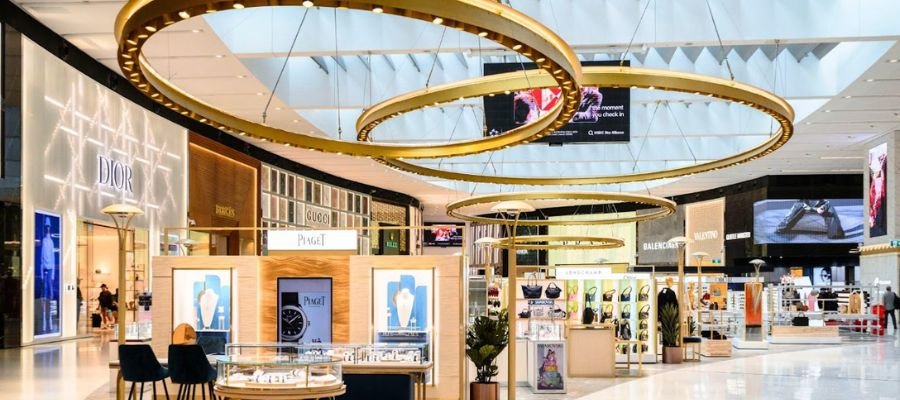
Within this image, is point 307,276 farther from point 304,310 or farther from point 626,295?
point 626,295

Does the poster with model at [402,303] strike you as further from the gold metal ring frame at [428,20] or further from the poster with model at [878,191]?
the poster with model at [878,191]

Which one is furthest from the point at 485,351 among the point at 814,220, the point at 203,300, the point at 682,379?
the point at 814,220

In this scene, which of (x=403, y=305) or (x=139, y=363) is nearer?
(x=139, y=363)

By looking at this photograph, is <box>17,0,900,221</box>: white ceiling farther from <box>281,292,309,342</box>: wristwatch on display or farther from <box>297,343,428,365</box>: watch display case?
<box>297,343,428,365</box>: watch display case

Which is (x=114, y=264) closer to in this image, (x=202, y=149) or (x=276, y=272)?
(x=202, y=149)

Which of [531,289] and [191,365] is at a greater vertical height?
[531,289]

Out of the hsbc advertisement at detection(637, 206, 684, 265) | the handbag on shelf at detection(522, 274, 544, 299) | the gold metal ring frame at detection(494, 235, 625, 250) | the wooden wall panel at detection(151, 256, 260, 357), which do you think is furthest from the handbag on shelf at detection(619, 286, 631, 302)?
the hsbc advertisement at detection(637, 206, 684, 265)

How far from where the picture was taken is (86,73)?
1619 cm

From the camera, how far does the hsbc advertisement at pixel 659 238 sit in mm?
38906

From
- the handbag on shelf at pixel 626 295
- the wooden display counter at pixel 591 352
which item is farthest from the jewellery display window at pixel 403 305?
the handbag on shelf at pixel 626 295

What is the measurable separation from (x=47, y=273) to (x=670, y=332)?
413 inches

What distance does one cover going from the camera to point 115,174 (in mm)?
17188

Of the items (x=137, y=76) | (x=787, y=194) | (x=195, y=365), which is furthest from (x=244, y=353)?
(x=787, y=194)

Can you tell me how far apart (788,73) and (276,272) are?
10529 mm
